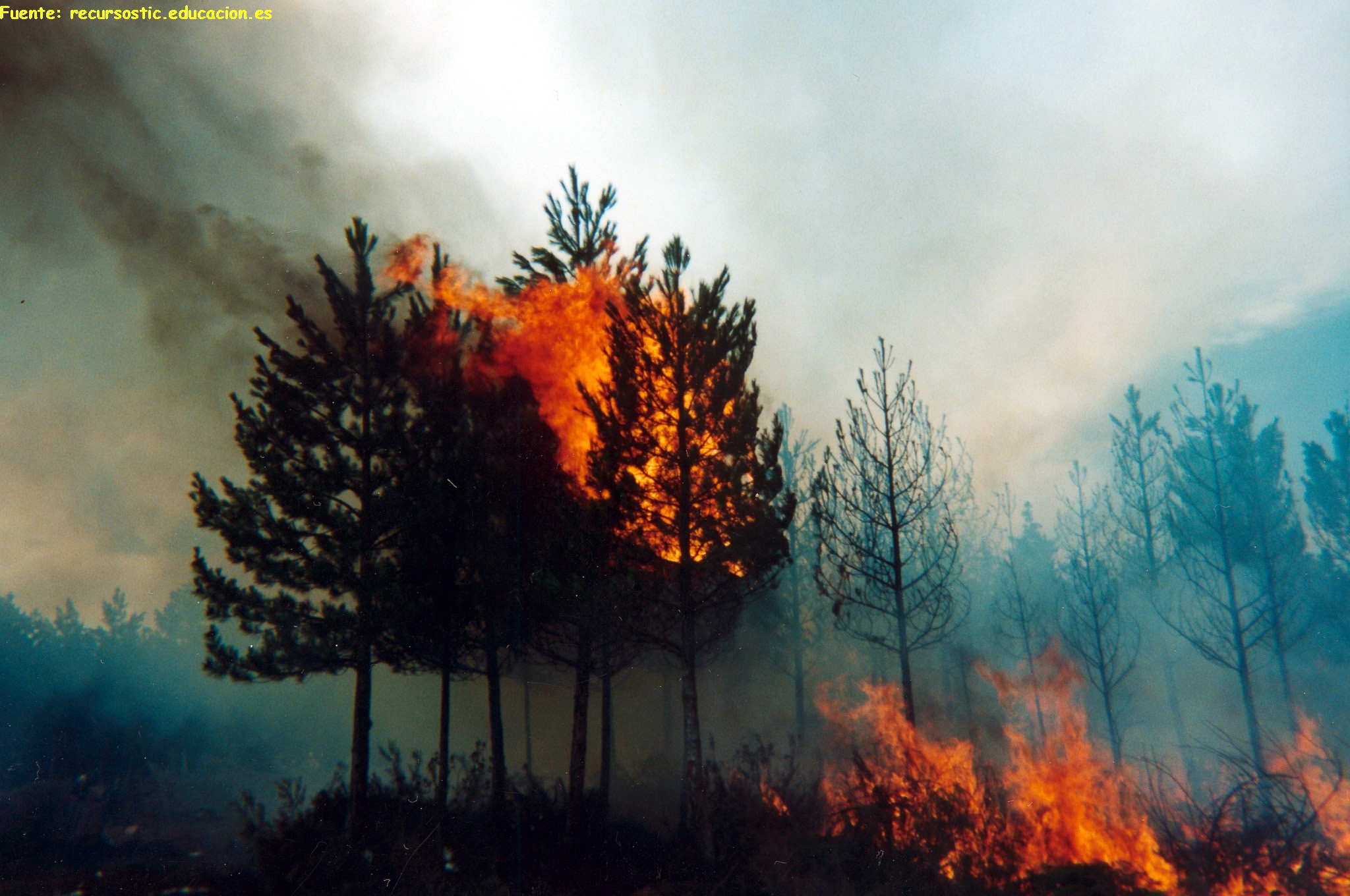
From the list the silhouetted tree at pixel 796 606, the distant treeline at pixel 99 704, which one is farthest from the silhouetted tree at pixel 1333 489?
the distant treeline at pixel 99 704

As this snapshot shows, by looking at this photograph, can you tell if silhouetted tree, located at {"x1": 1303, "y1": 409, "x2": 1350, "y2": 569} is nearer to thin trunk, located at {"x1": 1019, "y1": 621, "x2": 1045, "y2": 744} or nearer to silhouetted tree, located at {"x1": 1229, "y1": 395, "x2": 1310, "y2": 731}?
silhouetted tree, located at {"x1": 1229, "y1": 395, "x2": 1310, "y2": 731}

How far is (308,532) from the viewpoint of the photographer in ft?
44.5

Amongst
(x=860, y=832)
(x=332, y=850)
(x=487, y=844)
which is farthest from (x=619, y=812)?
(x=860, y=832)

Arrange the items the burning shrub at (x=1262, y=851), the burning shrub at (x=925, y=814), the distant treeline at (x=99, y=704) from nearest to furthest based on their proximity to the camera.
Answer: the burning shrub at (x=1262, y=851), the burning shrub at (x=925, y=814), the distant treeline at (x=99, y=704)

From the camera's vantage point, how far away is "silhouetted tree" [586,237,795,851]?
12.3 metres

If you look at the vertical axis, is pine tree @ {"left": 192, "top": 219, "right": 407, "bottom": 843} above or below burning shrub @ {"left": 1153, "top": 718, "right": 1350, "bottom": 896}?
above

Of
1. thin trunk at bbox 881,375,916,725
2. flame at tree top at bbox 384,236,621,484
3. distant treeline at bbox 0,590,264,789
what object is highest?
flame at tree top at bbox 384,236,621,484

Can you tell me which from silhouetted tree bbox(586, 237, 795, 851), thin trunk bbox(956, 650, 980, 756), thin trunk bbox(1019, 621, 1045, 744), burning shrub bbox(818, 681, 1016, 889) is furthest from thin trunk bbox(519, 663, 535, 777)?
thin trunk bbox(1019, 621, 1045, 744)

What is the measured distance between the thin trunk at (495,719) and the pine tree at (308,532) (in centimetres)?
258

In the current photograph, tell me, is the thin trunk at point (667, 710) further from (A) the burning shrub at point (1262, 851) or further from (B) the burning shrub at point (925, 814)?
(A) the burning shrub at point (1262, 851)

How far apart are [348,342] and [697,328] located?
839cm

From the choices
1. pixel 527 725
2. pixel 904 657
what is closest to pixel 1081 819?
pixel 904 657

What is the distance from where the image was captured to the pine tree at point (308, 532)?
43.1 feet

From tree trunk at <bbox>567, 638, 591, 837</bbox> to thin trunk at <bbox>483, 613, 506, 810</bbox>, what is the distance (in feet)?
5.10
